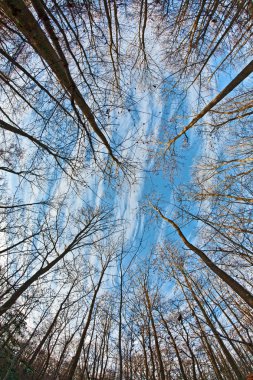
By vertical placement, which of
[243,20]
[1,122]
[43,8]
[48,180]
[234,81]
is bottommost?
[43,8]

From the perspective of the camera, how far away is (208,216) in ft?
17.8

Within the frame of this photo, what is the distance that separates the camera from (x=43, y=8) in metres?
2.36

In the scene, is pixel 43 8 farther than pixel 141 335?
No

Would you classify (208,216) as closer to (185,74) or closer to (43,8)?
(185,74)

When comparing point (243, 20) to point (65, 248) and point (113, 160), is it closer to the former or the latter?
point (113, 160)

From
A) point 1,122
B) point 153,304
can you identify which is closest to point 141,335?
point 153,304

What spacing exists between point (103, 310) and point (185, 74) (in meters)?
15.2

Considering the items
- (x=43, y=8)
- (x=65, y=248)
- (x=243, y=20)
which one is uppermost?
(x=65, y=248)

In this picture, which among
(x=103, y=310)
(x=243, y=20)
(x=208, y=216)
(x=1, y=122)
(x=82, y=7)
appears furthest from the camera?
(x=103, y=310)

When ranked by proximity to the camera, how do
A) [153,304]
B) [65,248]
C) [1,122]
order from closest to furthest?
1. [1,122]
2. [65,248]
3. [153,304]

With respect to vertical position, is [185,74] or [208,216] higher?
[208,216]

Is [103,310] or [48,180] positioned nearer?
[48,180]

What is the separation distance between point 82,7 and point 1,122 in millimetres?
2080

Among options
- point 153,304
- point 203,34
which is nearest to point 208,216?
point 203,34
